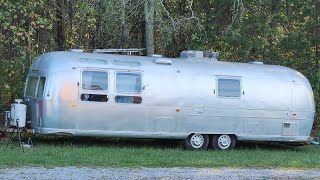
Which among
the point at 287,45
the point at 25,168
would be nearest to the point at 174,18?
the point at 287,45

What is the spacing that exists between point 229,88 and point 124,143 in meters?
3.49

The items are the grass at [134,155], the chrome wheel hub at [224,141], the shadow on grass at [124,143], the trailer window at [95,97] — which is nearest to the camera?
the grass at [134,155]

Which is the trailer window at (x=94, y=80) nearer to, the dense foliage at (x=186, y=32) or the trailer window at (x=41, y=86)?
the trailer window at (x=41, y=86)

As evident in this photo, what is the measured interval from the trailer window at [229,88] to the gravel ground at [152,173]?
383 centimetres

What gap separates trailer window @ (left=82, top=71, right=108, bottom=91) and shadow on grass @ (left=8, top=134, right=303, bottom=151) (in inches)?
69.3

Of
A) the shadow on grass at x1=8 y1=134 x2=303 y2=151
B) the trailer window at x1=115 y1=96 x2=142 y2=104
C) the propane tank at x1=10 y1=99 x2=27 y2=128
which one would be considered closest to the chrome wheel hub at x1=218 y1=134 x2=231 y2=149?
the shadow on grass at x1=8 y1=134 x2=303 y2=151

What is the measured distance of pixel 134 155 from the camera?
12.0 metres

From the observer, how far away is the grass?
10609 mm

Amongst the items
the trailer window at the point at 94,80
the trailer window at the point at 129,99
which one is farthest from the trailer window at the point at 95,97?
the trailer window at the point at 129,99

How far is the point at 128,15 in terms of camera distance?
1759cm

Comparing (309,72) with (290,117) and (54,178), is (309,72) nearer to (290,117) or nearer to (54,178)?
(290,117)

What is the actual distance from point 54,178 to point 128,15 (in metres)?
9.64

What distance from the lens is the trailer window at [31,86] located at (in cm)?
1339

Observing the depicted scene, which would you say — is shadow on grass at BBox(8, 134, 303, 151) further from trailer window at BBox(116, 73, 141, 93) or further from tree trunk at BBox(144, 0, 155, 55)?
tree trunk at BBox(144, 0, 155, 55)
